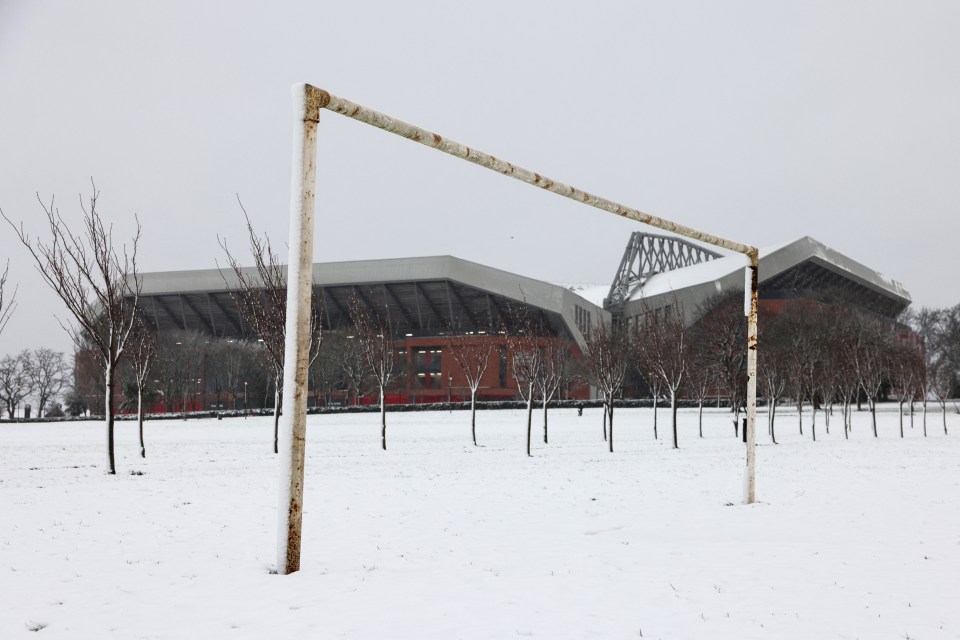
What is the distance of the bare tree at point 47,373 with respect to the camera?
7381 cm

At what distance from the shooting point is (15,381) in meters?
69.3

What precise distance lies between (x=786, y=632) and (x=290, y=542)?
423 centimetres

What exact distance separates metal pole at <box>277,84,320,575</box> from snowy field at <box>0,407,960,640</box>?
46 cm

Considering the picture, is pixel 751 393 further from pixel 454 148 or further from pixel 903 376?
pixel 903 376

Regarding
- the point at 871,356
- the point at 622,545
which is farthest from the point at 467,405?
the point at 622,545

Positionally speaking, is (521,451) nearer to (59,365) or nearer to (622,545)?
(622,545)

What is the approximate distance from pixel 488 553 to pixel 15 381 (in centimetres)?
7703

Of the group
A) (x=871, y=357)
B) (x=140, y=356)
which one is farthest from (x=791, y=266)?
(x=140, y=356)

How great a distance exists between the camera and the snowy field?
5227mm

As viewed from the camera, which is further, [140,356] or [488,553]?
[140,356]

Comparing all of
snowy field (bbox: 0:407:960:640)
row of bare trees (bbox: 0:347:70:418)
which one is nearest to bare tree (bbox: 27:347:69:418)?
row of bare trees (bbox: 0:347:70:418)

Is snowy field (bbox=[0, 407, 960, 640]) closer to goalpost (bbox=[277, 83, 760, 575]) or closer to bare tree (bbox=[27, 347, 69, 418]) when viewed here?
goalpost (bbox=[277, 83, 760, 575])

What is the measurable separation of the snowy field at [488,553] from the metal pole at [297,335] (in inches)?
17.9

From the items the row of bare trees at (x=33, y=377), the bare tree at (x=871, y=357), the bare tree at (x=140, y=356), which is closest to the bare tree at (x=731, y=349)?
the bare tree at (x=871, y=357)
